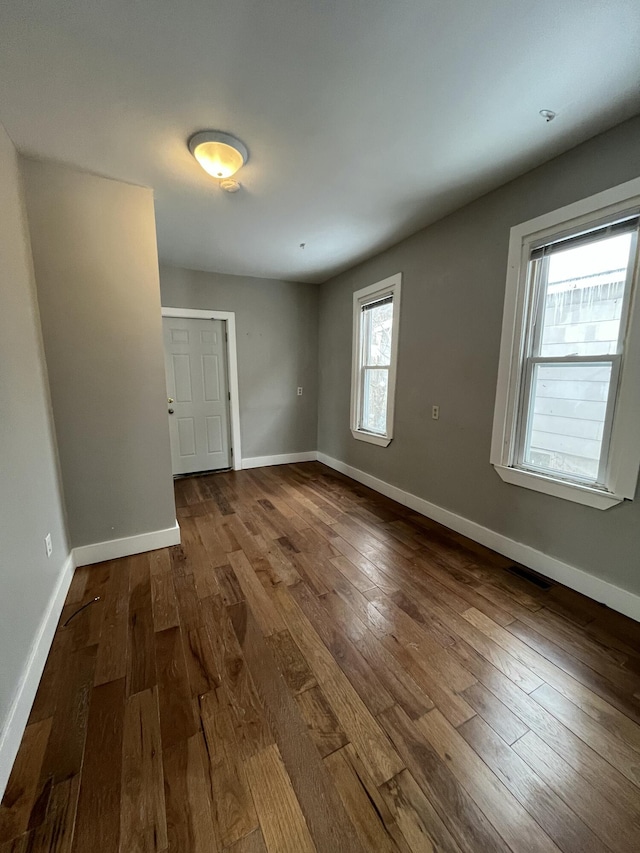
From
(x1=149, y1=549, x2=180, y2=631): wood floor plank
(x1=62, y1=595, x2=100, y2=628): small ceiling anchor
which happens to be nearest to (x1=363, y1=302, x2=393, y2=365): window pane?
(x1=149, y1=549, x2=180, y2=631): wood floor plank

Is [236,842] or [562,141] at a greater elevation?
[562,141]

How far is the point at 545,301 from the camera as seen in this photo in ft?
6.68

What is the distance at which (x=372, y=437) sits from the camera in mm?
3605

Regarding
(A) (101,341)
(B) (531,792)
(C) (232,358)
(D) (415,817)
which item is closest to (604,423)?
(B) (531,792)

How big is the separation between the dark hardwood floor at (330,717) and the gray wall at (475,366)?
1.17 feet

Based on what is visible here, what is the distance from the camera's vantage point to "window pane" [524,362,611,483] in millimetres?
1828

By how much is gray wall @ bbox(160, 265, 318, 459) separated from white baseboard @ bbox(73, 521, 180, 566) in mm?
2045

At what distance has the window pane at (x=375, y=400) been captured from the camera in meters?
3.53

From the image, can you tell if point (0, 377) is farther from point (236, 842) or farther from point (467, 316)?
point (467, 316)

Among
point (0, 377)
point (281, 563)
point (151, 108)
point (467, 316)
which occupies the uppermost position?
point (151, 108)

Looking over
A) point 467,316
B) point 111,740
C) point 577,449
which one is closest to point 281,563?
point 111,740

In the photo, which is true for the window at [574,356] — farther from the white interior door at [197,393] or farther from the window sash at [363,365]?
the white interior door at [197,393]

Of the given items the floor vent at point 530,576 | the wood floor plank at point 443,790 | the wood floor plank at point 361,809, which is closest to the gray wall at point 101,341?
the wood floor plank at point 361,809

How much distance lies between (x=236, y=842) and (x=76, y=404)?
2169mm
